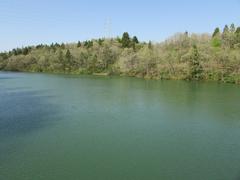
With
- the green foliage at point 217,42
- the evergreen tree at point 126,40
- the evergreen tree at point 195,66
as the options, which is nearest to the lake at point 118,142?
the evergreen tree at point 195,66

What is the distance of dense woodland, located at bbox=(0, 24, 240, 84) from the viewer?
54.8 meters

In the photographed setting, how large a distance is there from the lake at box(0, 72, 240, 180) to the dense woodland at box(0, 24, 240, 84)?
102 ft

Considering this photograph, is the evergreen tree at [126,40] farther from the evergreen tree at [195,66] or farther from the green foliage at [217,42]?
the evergreen tree at [195,66]

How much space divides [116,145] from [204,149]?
4348 millimetres

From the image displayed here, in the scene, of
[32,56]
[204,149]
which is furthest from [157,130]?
[32,56]

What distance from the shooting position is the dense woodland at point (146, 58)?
5484cm

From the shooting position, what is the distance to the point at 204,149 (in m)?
13.6

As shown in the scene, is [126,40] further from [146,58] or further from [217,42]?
[217,42]

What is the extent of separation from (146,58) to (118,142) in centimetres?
4905

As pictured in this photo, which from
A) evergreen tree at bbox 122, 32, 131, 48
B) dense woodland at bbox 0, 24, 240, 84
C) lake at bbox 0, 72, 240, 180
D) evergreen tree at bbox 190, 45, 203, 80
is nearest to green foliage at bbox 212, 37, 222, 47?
dense woodland at bbox 0, 24, 240, 84

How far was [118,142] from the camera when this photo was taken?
14289 mm

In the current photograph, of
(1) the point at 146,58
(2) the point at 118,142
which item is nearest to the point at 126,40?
(1) the point at 146,58

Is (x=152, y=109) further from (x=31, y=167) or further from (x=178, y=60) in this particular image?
(x=178, y=60)

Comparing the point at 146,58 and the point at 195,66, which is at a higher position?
the point at 146,58
